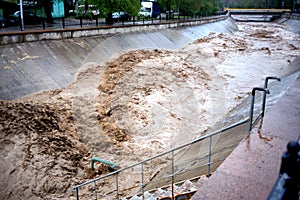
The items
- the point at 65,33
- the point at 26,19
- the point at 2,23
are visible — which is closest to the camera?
the point at 65,33

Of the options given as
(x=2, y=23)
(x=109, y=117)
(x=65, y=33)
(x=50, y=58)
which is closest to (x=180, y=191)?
(x=109, y=117)

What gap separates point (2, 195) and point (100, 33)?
49.8 feet

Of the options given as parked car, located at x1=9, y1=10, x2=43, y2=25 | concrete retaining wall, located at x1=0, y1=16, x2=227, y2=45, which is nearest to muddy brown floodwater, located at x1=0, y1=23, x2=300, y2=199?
concrete retaining wall, located at x1=0, y1=16, x2=227, y2=45

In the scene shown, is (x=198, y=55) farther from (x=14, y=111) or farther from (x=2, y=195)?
(x=2, y=195)

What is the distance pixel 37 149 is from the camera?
9.19 metres

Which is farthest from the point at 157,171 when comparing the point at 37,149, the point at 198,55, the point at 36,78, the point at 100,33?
the point at 198,55

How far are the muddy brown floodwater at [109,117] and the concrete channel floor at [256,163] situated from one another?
204 inches

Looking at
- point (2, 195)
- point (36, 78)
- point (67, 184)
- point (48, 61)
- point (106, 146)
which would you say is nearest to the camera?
point (2, 195)

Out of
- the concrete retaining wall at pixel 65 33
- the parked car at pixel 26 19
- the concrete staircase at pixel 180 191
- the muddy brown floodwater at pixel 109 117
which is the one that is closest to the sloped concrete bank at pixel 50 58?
the concrete retaining wall at pixel 65 33

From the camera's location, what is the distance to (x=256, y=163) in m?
4.35

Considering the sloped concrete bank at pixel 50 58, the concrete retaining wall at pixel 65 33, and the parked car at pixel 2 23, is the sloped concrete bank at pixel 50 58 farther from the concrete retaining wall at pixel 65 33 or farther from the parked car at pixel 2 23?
the parked car at pixel 2 23

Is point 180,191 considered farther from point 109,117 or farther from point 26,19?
point 26,19

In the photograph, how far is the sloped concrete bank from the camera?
13062 millimetres

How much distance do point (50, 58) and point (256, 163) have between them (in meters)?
13.9
